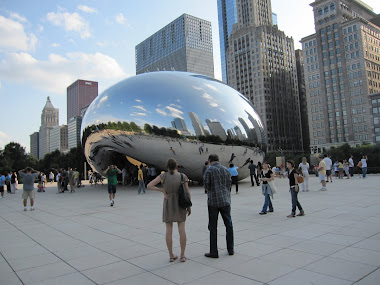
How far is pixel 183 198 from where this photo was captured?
4555mm

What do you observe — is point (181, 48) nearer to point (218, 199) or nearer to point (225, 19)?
point (225, 19)

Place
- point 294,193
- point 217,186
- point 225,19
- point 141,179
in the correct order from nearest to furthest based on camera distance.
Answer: point 217,186 → point 294,193 → point 141,179 → point 225,19

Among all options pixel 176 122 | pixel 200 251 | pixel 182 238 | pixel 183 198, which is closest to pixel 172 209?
pixel 183 198

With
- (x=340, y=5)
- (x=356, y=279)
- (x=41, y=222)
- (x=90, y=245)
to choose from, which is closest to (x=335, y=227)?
(x=356, y=279)

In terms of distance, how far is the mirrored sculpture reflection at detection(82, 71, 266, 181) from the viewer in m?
14.7

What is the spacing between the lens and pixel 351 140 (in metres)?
96.8

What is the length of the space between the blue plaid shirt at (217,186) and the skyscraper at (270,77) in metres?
119

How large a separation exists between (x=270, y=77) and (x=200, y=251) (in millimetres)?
126671

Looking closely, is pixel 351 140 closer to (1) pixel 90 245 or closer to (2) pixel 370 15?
(2) pixel 370 15

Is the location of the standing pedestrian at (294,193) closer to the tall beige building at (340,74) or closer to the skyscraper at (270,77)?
the tall beige building at (340,74)

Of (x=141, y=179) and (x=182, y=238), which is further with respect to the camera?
(x=141, y=179)

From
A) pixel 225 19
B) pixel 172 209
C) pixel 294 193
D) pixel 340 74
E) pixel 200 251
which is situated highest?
pixel 225 19

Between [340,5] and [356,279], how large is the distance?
403 feet

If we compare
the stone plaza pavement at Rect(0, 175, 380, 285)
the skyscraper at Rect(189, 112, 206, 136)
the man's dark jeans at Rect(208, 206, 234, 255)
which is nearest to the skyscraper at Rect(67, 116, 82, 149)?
the skyscraper at Rect(189, 112, 206, 136)
